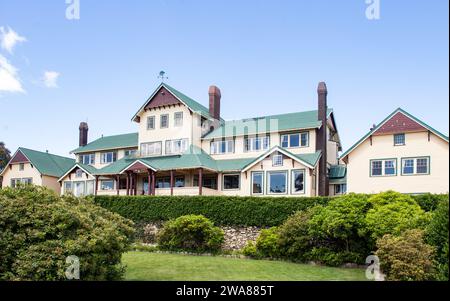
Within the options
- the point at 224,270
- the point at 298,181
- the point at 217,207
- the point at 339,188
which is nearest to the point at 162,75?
the point at 298,181

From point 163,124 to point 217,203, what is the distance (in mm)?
14786

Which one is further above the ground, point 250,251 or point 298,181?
point 298,181

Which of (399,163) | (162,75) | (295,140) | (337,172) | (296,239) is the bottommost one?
(296,239)

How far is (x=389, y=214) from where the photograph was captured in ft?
58.7

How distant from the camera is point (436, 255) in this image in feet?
38.9

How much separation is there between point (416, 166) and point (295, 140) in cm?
995

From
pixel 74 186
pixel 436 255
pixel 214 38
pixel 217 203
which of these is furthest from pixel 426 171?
pixel 74 186

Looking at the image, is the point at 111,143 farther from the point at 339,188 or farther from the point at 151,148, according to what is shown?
the point at 339,188

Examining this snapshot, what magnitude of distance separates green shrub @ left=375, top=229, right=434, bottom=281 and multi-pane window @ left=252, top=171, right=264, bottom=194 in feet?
62.4

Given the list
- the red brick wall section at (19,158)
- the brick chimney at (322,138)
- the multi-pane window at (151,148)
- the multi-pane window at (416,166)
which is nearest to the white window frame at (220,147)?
the multi-pane window at (151,148)

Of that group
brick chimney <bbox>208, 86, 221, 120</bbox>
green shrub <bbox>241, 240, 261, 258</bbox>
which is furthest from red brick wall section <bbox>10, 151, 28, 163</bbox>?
green shrub <bbox>241, 240, 261, 258</bbox>

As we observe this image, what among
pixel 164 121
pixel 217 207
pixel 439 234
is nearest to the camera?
pixel 439 234

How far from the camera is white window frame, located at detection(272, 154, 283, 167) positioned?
3281 centimetres

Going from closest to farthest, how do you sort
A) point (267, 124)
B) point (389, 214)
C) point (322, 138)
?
point (389, 214) → point (322, 138) → point (267, 124)
